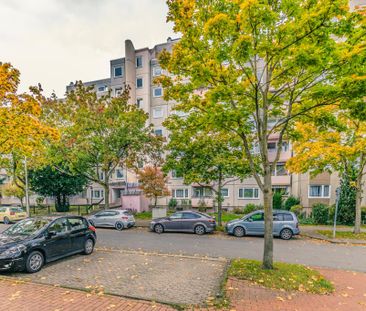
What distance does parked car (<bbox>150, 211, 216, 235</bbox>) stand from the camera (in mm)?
15758

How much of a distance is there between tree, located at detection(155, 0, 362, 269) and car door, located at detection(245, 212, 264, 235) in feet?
22.7

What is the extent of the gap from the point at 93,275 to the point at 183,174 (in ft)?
33.5

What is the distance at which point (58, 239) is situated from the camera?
28.8ft

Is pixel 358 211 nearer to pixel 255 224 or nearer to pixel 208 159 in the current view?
pixel 255 224

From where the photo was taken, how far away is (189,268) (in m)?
8.34

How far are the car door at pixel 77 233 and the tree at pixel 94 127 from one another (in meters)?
8.77

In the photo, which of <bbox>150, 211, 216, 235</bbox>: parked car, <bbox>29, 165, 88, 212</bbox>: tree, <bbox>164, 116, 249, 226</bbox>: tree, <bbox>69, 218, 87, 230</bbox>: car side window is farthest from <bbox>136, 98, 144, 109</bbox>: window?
<bbox>69, 218, 87, 230</bbox>: car side window

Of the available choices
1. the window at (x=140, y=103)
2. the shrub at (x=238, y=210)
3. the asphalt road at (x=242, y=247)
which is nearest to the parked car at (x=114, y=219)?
the asphalt road at (x=242, y=247)

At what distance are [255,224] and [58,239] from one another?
10.9 m

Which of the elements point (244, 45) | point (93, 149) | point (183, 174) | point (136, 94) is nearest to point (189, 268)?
point (244, 45)

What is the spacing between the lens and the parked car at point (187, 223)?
51.7ft

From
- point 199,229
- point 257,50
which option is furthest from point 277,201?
point 257,50

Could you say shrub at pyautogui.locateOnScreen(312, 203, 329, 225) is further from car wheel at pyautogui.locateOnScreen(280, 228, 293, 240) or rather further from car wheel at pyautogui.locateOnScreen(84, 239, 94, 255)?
car wheel at pyautogui.locateOnScreen(84, 239, 94, 255)

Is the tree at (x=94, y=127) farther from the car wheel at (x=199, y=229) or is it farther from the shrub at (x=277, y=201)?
the shrub at (x=277, y=201)
